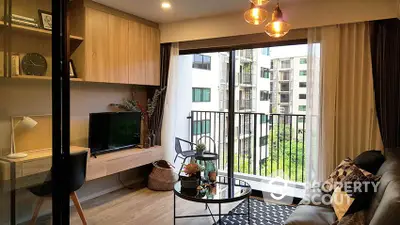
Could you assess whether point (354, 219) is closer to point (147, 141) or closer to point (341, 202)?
point (341, 202)

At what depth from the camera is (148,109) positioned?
4.52 meters

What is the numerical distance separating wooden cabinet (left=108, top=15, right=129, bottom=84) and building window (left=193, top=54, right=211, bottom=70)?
1.69 meters

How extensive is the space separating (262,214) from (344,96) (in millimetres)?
1671

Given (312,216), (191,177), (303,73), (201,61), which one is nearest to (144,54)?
(201,61)

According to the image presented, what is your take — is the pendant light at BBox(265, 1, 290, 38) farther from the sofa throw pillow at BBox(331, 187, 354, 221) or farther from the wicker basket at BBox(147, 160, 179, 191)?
the wicker basket at BBox(147, 160, 179, 191)

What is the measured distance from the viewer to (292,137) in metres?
4.67

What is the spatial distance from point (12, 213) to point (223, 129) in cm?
422

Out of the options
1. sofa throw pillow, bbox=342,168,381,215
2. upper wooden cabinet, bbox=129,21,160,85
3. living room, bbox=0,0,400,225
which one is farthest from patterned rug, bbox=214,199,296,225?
upper wooden cabinet, bbox=129,21,160,85

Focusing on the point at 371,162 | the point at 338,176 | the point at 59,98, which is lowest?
the point at 338,176

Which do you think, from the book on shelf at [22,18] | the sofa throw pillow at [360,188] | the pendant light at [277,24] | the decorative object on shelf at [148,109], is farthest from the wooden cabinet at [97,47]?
the sofa throw pillow at [360,188]

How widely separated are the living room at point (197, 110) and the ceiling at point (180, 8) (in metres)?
0.03

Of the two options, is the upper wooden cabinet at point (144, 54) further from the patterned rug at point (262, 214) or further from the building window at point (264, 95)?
the patterned rug at point (262, 214)

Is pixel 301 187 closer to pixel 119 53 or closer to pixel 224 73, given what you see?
pixel 224 73

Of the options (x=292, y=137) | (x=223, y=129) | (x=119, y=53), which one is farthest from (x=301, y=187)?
(x=119, y=53)
